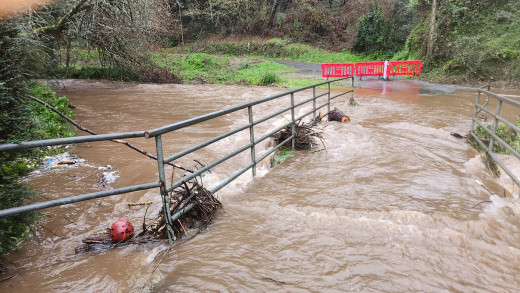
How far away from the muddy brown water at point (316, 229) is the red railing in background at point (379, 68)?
42.8 ft

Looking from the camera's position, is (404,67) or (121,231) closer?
(121,231)

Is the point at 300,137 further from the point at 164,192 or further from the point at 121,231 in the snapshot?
the point at 121,231

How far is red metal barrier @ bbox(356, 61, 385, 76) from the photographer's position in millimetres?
19948

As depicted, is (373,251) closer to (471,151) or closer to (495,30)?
(471,151)

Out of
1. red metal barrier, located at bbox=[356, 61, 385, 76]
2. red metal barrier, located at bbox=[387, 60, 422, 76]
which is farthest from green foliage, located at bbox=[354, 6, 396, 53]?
red metal barrier, located at bbox=[356, 61, 385, 76]

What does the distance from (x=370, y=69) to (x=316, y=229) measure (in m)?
18.9

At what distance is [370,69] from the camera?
20.4 metres

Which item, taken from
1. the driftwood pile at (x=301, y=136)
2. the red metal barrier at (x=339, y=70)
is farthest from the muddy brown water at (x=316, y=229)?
the red metal barrier at (x=339, y=70)

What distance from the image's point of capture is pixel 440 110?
426 inches

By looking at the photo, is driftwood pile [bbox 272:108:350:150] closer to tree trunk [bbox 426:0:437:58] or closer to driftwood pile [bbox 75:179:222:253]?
driftwood pile [bbox 75:179:222:253]

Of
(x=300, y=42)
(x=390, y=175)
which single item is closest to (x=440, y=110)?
(x=390, y=175)

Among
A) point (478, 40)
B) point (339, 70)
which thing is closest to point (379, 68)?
point (339, 70)

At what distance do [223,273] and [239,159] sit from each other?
4079 millimetres

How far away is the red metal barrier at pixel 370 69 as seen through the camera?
19948mm
